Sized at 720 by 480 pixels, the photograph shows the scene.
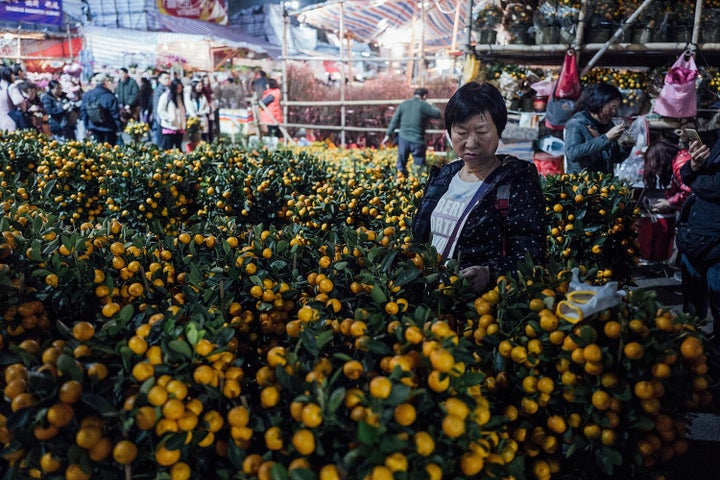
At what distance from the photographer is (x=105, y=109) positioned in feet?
35.4

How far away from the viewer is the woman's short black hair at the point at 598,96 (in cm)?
472

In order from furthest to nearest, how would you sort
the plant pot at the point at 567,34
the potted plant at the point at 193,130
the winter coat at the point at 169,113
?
the potted plant at the point at 193,130 → the winter coat at the point at 169,113 → the plant pot at the point at 567,34

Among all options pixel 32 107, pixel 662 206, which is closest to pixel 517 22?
pixel 662 206

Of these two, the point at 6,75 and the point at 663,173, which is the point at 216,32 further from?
the point at 663,173

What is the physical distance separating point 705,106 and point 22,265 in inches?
327

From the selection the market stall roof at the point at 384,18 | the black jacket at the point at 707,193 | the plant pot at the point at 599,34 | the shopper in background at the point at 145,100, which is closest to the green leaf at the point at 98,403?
the black jacket at the point at 707,193

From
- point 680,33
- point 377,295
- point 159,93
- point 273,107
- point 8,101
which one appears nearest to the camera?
point 377,295

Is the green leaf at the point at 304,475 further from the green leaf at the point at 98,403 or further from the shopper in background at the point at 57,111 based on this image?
the shopper in background at the point at 57,111

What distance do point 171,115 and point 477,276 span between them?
10273 millimetres

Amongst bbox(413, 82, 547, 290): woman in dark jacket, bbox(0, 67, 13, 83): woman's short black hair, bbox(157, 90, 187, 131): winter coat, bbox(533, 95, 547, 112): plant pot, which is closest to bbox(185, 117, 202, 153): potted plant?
bbox(157, 90, 187, 131): winter coat

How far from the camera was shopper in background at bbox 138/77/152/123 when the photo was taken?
43.3 feet

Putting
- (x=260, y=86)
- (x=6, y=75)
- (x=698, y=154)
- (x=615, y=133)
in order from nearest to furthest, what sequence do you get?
(x=698, y=154) < (x=615, y=133) < (x=6, y=75) < (x=260, y=86)

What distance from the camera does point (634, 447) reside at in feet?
5.03

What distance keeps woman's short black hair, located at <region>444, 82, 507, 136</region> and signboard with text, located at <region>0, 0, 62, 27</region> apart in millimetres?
24639
